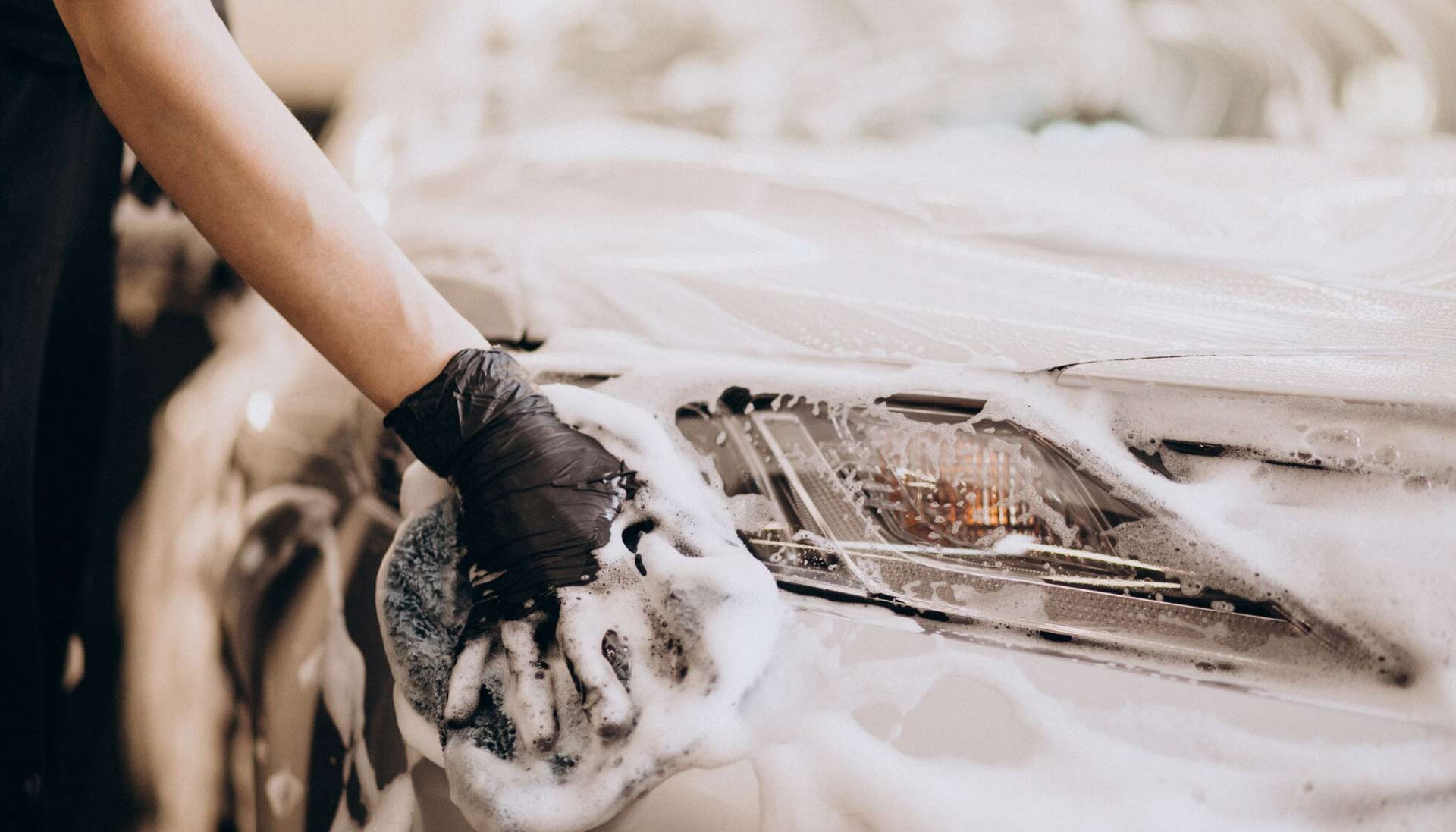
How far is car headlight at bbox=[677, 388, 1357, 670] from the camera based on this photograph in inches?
20.5

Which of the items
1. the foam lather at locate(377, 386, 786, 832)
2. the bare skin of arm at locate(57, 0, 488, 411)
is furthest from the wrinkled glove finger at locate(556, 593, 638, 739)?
the bare skin of arm at locate(57, 0, 488, 411)

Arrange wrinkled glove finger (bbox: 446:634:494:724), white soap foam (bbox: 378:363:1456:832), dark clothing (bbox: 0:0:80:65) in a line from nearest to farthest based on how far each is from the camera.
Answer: white soap foam (bbox: 378:363:1456:832)
wrinkled glove finger (bbox: 446:634:494:724)
dark clothing (bbox: 0:0:80:65)

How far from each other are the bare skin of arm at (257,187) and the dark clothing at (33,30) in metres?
0.23

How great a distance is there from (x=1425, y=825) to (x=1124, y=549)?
0.21 meters

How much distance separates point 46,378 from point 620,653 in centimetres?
78

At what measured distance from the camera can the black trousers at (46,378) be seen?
78 centimetres

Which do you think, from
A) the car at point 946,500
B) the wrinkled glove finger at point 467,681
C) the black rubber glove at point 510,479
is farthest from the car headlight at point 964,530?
the wrinkled glove finger at point 467,681

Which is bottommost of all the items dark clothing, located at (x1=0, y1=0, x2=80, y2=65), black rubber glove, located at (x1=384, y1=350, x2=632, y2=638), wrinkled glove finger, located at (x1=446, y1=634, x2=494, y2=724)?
wrinkled glove finger, located at (x1=446, y1=634, x2=494, y2=724)

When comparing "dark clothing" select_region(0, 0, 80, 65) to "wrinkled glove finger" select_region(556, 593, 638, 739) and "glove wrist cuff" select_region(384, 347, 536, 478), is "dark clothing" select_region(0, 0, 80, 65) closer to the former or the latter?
"glove wrist cuff" select_region(384, 347, 536, 478)

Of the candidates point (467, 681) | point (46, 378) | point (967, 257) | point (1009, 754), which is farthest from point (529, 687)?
point (46, 378)

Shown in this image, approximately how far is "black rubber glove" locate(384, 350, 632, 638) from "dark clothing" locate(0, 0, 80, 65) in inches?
22.0

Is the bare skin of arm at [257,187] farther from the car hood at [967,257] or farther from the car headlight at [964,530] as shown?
the car headlight at [964,530]

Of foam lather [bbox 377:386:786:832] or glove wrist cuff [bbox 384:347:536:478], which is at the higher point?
glove wrist cuff [bbox 384:347:536:478]

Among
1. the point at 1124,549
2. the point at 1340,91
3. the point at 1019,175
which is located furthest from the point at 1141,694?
the point at 1340,91
